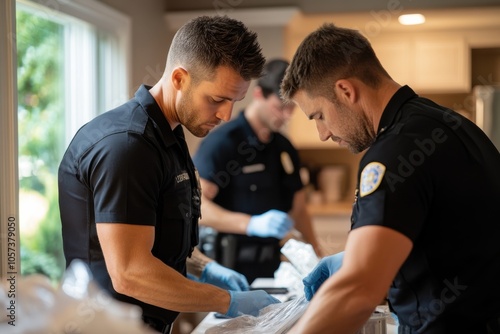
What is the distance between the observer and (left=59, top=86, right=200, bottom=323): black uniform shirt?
1517 mm

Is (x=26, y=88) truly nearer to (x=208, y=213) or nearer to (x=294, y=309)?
(x=208, y=213)

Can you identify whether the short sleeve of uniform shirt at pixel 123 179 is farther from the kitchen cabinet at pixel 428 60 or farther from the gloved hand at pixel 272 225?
the kitchen cabinet at pixel 428 60

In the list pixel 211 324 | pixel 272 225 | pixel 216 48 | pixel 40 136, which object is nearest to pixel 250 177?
pixel 272 225

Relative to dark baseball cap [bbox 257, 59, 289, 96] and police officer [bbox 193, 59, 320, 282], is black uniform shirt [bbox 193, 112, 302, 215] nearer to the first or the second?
police officer [bbox 193, 59, 320, 282]

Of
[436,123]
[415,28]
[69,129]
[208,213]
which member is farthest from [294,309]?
[415,28]

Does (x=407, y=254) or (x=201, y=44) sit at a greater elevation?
(x=201, y=44)

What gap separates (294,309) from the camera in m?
1.66

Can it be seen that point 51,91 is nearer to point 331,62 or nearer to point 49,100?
point 49,100

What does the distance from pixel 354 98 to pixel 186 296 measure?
0.61 metres

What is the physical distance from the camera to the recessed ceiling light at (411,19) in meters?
4.48

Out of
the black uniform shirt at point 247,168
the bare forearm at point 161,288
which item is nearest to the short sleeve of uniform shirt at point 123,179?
the bare forearm at point 161,288

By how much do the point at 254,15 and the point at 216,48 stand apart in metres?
2.67

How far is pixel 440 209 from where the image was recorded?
50.1 inches

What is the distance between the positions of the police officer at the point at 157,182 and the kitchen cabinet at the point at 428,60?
3523 millimetres
